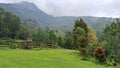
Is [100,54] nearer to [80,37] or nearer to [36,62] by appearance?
[80,37]

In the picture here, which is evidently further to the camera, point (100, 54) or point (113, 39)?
point (113, 39)

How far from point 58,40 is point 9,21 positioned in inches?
1434

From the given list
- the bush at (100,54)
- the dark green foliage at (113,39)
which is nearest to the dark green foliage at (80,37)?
the dark green foliage at (113,39)

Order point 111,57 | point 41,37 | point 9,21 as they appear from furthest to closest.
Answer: point 9,21
point 41,37
point 111,57

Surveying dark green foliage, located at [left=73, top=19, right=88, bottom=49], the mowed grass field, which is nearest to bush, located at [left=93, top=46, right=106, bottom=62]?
the mowed grass field

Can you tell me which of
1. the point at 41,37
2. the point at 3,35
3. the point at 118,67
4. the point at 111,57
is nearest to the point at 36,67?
the point at 118,67

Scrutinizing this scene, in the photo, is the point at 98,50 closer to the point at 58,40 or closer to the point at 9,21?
the point at 58,40

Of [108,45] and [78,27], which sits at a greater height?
[78,27]

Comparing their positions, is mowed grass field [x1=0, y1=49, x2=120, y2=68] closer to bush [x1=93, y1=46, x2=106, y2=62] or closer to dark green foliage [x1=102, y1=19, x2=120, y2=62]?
bush [x1=93, y1=46, x2=106, y2=62]

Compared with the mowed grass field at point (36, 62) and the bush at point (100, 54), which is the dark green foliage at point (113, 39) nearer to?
the bush at point (100, 54)

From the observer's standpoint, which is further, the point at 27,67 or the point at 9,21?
the point at 9,21

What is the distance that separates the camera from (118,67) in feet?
120

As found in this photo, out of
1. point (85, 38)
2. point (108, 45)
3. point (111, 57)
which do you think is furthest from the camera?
point (85, 38)

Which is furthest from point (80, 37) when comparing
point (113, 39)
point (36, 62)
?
point (36, 62)
